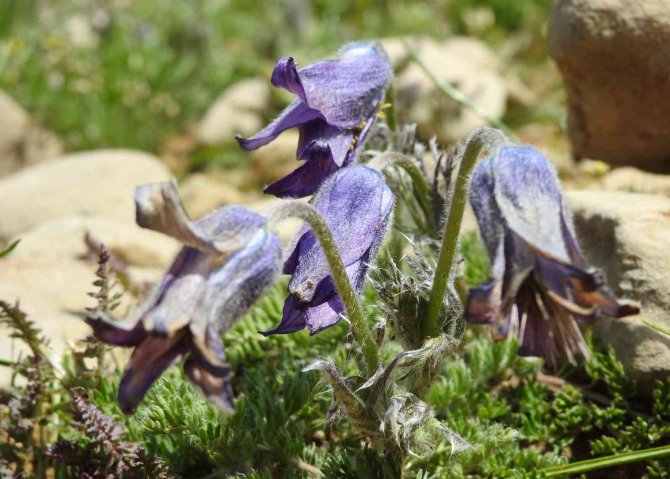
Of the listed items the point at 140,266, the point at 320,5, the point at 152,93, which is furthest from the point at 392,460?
the point at 320,5

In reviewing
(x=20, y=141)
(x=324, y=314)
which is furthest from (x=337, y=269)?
(x=20, y=141)

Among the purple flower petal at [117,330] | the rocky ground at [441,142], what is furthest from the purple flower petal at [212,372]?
the rocky ground at [441,142]

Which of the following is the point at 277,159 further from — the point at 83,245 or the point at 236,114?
the point at 83,245

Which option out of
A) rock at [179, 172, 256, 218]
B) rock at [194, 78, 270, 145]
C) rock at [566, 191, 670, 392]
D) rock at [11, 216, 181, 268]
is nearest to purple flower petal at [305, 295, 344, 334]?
rock at [566, 191, 670, 392]

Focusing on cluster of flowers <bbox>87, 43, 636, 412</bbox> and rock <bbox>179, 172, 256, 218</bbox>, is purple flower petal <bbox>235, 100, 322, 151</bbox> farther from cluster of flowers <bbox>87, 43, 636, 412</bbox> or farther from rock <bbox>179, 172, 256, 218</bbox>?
rock <bbox>179, 172, 256, 218</bbox>

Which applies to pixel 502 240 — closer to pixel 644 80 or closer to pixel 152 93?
pixel 644 80
